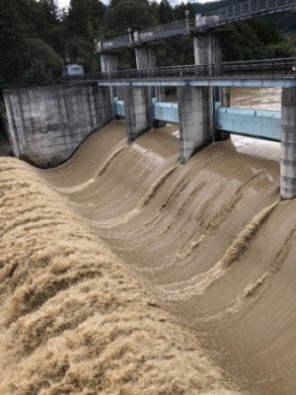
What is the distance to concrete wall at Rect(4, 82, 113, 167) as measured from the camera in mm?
30172

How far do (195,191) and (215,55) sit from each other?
820 centimetres

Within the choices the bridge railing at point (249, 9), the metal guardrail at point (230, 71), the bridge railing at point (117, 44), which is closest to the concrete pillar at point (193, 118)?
the metal guardrail at point (230, 71)

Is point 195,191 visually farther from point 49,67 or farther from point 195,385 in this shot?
point 49,67

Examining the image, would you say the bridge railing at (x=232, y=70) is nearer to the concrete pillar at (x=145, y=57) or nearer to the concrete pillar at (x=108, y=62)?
the concrete pillar at (x=145, y=57)

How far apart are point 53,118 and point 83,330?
80.1 ft

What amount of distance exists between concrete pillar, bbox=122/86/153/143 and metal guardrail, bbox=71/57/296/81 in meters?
0.99

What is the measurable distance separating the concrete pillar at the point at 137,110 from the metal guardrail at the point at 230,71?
0.99 m

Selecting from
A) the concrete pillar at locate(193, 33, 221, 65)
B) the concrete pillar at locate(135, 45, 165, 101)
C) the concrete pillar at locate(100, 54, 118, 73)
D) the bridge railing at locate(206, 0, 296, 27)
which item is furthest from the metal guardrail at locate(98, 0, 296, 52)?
the concrete pillar at locate(100, 54, 118, 73)

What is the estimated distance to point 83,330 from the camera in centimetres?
959

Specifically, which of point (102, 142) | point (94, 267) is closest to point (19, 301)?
point (94, 267)

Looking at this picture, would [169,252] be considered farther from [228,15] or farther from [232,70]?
[228,15]

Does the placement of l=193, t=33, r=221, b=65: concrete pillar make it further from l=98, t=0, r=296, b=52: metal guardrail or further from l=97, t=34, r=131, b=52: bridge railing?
l=97, t=34, r=131, b=52: bridge railing

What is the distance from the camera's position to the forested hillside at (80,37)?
40.2 metres

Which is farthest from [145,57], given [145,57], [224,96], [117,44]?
[224,96]
